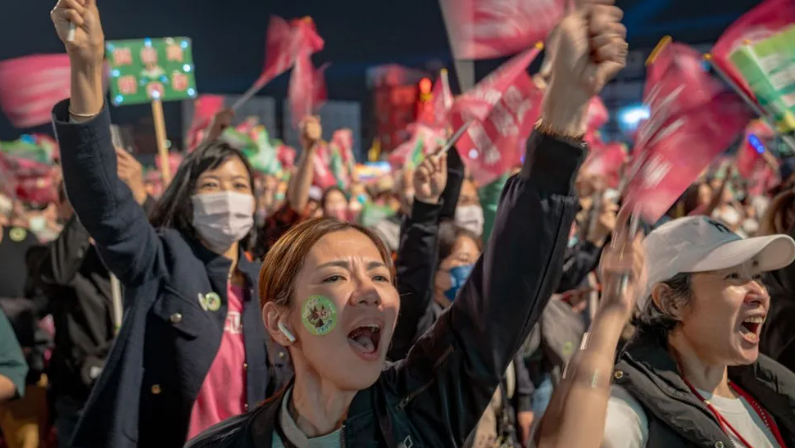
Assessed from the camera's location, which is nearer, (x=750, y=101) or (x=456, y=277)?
(x=456, y=277)

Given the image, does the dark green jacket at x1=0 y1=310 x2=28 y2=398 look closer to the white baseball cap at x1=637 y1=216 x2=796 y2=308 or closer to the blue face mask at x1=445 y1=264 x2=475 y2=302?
the blue face mask at x1=445 y1=264 x2=475 y2=302

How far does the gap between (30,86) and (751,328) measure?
3.15 metres

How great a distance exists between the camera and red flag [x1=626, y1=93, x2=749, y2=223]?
1.88 metres

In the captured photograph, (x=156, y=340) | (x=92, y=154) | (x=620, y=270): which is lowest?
(x=156, y=340)

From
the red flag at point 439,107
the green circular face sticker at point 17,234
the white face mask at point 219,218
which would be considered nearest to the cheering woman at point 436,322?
the white face mask at point 219,218

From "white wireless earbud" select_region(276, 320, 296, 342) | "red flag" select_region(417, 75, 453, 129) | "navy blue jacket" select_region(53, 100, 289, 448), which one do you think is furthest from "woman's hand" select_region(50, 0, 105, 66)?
"red flag" select_region(417, 75, 453, 129)

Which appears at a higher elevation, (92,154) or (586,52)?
(586,52)

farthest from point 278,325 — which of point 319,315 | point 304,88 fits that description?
point 304,88

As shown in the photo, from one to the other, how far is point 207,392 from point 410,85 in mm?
34134

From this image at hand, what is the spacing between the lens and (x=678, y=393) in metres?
2.22

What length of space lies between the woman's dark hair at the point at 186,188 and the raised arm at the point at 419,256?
0.74 m

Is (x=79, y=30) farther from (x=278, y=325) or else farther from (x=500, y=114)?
(x=500, y=114)

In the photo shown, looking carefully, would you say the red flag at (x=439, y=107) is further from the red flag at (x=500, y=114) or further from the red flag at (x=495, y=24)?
the red flag at (x=495, y=24)

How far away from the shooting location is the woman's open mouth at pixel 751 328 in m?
2.38
